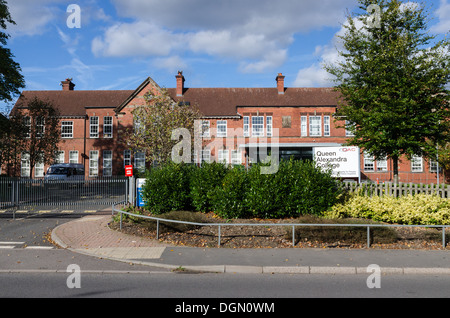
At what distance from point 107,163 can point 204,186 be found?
2867cm

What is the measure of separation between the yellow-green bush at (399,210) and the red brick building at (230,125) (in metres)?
22.6

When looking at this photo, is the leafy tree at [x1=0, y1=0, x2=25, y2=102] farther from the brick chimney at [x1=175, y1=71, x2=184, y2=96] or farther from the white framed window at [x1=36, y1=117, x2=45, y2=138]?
the brick chimney at [x1=175, y1=71, x2=184, y2=96]

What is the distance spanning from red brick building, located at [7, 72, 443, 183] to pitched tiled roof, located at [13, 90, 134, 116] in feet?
Answer: 0.40

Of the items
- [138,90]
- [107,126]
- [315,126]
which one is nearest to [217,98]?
[138,90]

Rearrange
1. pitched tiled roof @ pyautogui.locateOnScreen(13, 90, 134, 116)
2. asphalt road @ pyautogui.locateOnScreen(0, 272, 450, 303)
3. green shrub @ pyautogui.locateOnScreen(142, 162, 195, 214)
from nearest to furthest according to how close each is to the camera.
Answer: asphalt road @ pyautogui.locateOnScreen(0, 272, 450, 303) < green shrub @ pyautogui.locateOnScreen(142, 162, 195, 214) < pitched tiled roof @ pyautogui.locateOnScreen(13, 90, 134, 116)

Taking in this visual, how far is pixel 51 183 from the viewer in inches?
647

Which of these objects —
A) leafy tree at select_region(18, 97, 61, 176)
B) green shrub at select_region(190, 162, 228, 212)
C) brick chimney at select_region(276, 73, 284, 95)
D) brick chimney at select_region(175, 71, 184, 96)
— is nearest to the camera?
green shrub at select_region(190, 162, 228, 212)

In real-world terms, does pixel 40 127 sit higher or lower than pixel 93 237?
higher

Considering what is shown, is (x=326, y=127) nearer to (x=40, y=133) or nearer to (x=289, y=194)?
(x=289, y=194)

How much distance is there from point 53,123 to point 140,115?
43.8ft

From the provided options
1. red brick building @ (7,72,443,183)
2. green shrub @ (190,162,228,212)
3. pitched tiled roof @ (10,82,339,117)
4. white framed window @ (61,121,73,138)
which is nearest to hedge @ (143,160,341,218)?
green shrub @ (190,162,228,212)

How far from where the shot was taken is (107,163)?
127 ft

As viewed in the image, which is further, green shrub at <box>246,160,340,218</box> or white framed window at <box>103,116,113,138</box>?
white framed window at <box>103,116,113,138</box>

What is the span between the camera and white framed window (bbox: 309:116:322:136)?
37.7 meters
